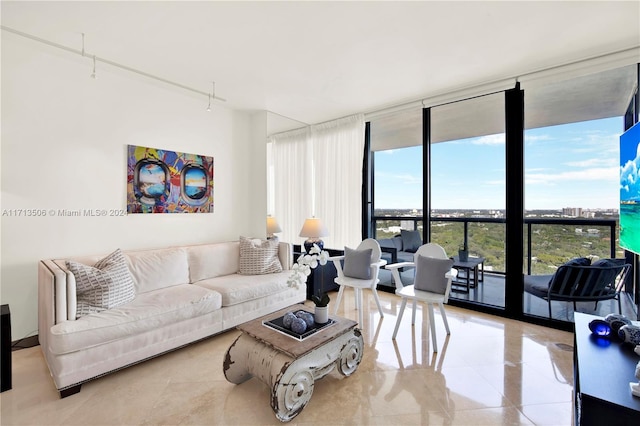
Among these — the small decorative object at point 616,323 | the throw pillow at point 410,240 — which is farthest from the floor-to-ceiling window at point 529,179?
the small decorative object at point 616,323

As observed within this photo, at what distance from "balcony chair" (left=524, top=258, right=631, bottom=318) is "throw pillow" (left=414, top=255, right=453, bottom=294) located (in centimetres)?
119

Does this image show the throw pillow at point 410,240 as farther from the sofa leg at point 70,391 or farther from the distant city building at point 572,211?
the sofa leg at point 70,391

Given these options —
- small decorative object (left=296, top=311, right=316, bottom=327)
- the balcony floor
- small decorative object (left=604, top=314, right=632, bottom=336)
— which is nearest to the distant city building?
the balcony floor

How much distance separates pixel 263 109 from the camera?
4.23 metres

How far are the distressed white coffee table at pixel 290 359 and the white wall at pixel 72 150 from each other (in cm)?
205

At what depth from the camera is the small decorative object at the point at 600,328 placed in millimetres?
1586

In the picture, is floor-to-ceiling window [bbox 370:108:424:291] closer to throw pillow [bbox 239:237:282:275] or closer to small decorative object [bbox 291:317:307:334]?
throw pillow [bbox 239:237:282:275]

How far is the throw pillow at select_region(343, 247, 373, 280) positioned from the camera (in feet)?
10.8

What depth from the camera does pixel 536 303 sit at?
346 centimetres

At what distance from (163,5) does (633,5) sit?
10.6ft

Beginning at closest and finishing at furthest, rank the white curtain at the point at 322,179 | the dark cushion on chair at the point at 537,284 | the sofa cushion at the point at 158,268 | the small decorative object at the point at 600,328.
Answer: the small decorative object at the point at 600,328
the sofa cushion at the point at 158,268
the dark cushion on chair at the point at 537,284
the white curtain at the point at 322,179

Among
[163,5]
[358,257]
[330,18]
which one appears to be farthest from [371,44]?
[358,257]

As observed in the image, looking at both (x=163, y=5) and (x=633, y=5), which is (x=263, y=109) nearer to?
(x=163, y=5)

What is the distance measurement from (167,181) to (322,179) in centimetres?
228
